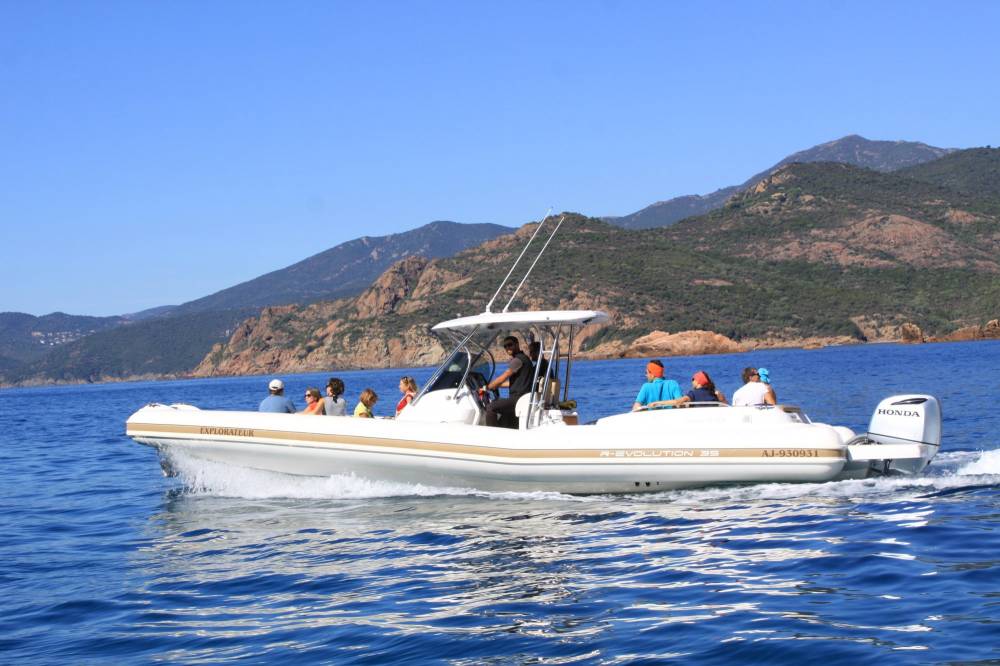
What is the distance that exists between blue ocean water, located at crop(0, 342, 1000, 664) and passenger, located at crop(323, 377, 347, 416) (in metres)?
0.97

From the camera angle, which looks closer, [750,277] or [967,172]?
[750,277]

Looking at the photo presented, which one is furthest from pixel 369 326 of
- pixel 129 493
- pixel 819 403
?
pixel 129 493

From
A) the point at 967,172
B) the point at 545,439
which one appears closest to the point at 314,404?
the point at 545,439

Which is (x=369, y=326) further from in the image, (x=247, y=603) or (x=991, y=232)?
(x=247, y=603)

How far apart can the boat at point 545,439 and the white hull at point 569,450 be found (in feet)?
0.04

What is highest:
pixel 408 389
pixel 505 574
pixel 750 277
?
pixel 750 277

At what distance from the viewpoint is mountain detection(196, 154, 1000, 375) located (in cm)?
10688

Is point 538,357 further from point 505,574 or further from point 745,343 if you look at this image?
point 745,343

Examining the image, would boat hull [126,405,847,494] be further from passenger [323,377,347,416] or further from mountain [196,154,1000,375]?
mountain [196,154,1000,375]

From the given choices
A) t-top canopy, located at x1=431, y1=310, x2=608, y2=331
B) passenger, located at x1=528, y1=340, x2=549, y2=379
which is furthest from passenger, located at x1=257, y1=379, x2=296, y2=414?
passenger, located at x1=528, y1=340, x2=549, y2=379

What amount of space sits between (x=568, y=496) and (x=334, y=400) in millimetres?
3258

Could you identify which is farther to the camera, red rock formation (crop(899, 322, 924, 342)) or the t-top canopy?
red rock formation (crop(899, 322, 924, 342))

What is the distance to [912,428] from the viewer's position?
11070 mm

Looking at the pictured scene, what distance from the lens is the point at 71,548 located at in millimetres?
10750
